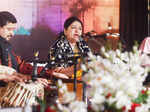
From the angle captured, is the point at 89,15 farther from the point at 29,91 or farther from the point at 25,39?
the point at 29,91

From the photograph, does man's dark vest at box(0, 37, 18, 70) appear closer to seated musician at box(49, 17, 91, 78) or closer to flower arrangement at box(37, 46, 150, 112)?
seated musician at box(49, 17, 91, 78)

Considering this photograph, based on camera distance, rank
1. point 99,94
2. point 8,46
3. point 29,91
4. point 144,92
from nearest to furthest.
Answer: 1. point 99,94
2. point 144,92
3. point 29,91
4. point 8,46

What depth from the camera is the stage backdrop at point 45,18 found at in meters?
6.44

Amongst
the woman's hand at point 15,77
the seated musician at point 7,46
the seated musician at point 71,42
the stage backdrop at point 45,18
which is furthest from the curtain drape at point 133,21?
the woman's hand at point 15,77

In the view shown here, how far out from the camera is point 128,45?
7137 millimetres

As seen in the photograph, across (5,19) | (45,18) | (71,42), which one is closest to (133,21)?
(45,18)

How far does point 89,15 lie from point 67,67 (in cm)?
372

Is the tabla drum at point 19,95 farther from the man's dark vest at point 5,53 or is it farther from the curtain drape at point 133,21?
the curtain drape at point 133,21

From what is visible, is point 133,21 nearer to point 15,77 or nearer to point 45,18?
point 45,18

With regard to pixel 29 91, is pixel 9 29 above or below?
above

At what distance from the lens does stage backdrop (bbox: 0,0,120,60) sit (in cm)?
644

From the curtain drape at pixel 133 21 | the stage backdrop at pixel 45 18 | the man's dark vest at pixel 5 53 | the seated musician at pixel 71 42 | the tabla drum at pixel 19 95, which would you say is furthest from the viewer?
the curtain drape at pixel 133 21

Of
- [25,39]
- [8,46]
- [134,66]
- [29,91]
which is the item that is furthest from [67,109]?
[25,39]

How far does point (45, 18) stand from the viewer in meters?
6.70
